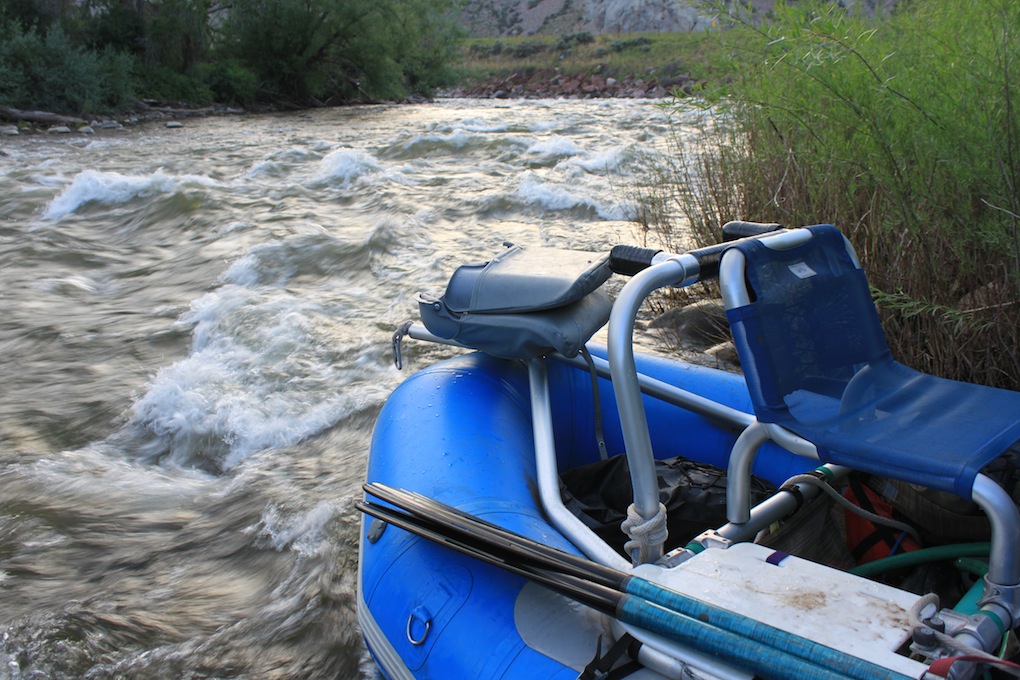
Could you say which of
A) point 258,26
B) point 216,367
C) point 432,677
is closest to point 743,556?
point 432,677

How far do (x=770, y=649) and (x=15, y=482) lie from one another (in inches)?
122

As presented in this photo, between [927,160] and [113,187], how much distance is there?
26.3ft

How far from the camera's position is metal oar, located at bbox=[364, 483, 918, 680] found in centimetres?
110

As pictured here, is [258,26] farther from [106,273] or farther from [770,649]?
[770,649]

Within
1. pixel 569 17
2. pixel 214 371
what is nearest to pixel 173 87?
pixel 214 371

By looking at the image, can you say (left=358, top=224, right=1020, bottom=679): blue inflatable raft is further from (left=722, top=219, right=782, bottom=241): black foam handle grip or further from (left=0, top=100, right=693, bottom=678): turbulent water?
(left=0, top=100, right=693, bottom=678): turbulent water

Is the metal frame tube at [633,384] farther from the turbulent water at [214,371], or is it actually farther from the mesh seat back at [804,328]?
the turbulent water at [214,371]

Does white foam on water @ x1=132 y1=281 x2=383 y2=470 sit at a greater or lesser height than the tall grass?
lesser

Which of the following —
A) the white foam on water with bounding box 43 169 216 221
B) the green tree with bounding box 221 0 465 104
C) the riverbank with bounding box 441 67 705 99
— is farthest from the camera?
the riverbank with bounding box 441 67 705 99

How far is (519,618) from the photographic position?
1.52m

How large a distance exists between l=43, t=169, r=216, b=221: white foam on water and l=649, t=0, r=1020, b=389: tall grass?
6922mm

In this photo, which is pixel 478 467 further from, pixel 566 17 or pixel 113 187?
pixel 566 17

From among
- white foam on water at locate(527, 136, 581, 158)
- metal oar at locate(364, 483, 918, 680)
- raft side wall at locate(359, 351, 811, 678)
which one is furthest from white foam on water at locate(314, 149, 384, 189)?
metal oar at locate(364, 483, 918, 680)

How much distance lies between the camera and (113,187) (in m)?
8.52
